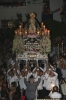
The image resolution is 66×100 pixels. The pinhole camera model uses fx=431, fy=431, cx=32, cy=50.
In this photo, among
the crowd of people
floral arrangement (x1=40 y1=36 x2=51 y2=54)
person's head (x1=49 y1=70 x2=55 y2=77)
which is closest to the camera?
the crowd of people

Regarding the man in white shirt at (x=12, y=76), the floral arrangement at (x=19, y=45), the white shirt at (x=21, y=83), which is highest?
the floral arrangement at (x=19, y=45)

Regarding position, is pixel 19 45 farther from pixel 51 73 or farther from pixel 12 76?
pixel 51 73

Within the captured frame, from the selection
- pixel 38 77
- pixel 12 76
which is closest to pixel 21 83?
pixel 12 76

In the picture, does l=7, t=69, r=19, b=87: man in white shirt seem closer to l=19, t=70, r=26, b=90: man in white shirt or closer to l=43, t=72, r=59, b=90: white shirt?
l=19, t=70, r=26, b=90: man in white shirt

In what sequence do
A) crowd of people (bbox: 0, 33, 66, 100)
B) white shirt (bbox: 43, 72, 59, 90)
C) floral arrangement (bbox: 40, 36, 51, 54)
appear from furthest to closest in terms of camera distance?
floral arrangement (bbox: 40, 36, 51, 54)
white shirt (bbox: 43, 72, 59, 90)
crowd of people (bbox: 0, 33, 66, 100)

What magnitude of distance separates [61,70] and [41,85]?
8.02 feet

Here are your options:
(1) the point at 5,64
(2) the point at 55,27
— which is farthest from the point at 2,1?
(1) the point at 5,64

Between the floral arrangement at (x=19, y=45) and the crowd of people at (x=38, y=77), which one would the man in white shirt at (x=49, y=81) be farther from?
the floral arrangement at (x=19, y=45)

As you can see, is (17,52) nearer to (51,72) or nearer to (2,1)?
(51,72)

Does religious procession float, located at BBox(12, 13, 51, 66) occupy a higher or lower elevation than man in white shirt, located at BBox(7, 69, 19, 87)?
higher

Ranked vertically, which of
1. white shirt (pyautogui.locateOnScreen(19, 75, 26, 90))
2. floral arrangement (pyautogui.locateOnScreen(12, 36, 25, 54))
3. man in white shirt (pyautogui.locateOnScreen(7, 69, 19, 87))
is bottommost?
white shirt (pyautogui.locateOnScreen(19, 75, 26, 90))

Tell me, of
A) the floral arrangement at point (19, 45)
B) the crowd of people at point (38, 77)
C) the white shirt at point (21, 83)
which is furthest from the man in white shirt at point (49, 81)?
the floral arrangement at point (19, 45)

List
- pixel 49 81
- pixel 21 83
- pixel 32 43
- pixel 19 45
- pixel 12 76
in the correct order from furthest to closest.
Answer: pixel 32 43
pixel 19 45
pixel 12 76
pixel 21 83
pixel 49 81

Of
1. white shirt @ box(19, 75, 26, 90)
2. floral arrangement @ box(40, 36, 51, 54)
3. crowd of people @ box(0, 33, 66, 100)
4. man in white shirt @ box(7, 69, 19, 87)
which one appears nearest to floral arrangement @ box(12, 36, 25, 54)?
crowd of people @ box(0, 33, 66, 100)
